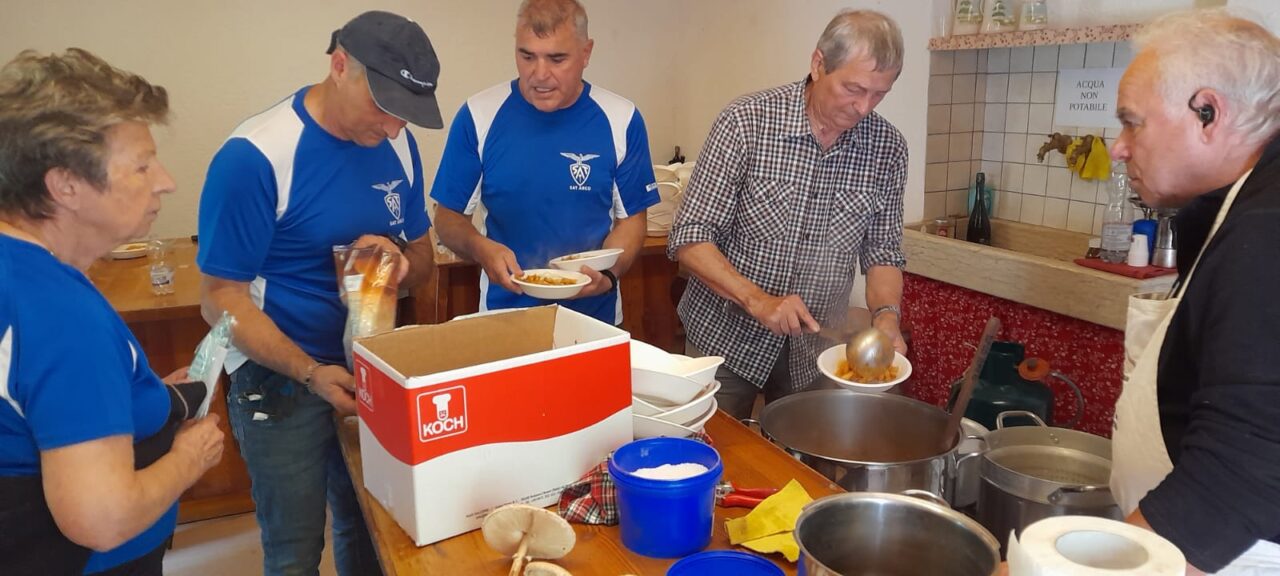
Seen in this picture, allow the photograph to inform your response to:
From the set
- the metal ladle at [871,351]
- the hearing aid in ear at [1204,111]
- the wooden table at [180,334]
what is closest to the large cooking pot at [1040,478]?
the metal ladle at [871,351]

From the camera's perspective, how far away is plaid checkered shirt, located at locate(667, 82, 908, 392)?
222cm

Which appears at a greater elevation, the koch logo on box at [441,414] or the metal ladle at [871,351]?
the koch logo on box at [441,414]

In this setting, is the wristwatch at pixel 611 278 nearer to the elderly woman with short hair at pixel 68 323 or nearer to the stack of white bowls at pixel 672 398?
the stack of white bowls at pixel 672 398

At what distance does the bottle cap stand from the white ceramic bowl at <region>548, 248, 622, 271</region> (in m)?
1.70

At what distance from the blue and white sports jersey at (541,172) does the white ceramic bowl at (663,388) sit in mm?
875

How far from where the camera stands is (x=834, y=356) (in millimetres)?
2006

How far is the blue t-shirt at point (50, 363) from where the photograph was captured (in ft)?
3.58

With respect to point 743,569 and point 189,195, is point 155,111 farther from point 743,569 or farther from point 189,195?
point 189,195

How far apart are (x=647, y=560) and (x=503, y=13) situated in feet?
12.5

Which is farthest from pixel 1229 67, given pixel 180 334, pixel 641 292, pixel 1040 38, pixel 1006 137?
pixel 180 334

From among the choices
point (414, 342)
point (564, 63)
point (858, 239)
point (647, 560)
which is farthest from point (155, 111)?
point (858, 239)

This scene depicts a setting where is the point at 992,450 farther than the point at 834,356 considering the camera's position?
No

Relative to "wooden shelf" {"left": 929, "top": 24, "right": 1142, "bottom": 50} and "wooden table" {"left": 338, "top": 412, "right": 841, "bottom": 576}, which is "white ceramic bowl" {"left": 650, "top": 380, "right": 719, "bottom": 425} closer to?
"wooden table" {"left": 338, "top": 412, "right": 841, "bottom": 576}

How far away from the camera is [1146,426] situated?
121 cm
